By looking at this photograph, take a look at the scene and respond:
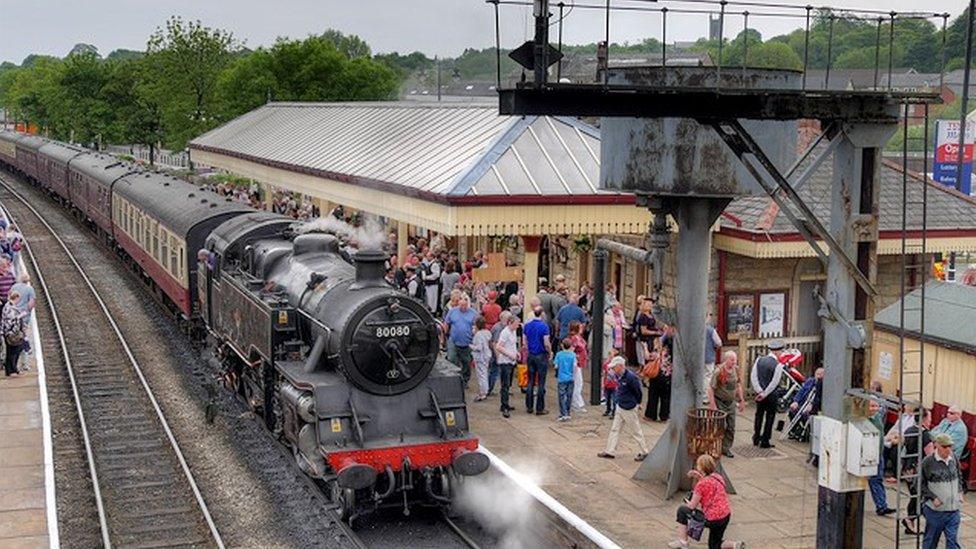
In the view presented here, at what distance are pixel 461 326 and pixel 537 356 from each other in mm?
1227

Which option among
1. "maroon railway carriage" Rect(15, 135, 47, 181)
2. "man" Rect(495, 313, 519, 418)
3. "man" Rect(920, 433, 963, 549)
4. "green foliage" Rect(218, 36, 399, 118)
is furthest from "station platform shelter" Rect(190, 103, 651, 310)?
"maroon railway carriage" Rect(15, 135, 47, 181)

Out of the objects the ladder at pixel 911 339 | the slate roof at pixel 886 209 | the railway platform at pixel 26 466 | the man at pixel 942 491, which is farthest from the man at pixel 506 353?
the man at pixel 942 491

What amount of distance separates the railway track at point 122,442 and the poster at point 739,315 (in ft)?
28.8

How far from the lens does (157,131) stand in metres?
66.8

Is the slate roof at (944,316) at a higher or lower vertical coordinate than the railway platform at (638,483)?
higher

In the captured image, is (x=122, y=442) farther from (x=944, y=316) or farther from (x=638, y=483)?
(x=944, y=316)

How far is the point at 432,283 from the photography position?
754 inches

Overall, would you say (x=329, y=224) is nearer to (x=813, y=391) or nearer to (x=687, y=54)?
(x=687, y=54)

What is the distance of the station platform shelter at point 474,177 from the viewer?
688 inches

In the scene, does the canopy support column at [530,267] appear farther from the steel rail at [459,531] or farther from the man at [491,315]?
the steel rail at [459,531]

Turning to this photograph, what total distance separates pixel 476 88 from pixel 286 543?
97020mm

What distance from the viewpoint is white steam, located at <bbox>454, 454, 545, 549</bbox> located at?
38.7 feet

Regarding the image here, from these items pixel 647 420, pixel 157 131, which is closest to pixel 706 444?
pixel 647 420

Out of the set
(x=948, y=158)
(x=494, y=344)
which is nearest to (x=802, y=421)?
(x=494, y=344)
